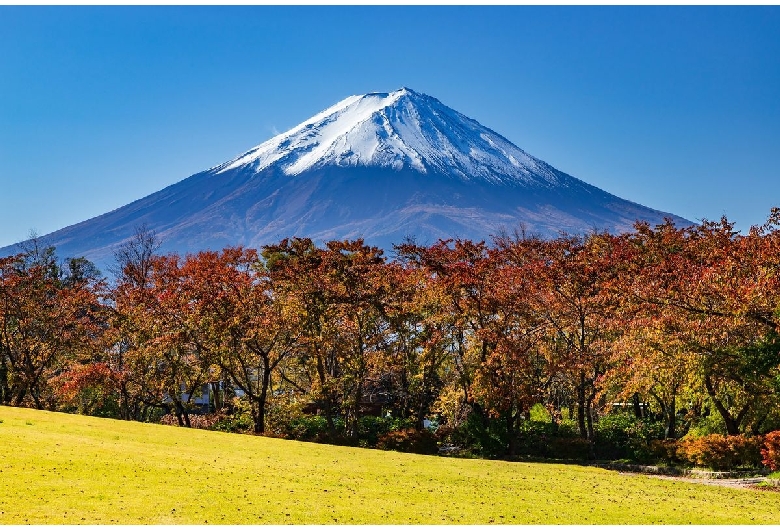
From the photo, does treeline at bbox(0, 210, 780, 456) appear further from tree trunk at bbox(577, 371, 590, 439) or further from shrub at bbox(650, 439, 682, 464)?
shrub at bbox(650, 439, 682, 464)

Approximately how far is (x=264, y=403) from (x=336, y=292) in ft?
21.8

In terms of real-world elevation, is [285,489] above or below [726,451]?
above

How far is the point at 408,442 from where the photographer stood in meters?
32.6

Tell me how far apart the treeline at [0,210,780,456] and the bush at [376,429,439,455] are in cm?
29

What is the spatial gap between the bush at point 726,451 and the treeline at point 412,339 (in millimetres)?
1411

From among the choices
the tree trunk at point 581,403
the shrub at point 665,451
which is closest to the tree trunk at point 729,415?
the shrub at point 665,451

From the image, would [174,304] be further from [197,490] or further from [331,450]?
[197,490]

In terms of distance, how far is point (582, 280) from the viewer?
30609 mm

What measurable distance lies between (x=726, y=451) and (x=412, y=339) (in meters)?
14.3

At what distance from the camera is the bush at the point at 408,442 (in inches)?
1280

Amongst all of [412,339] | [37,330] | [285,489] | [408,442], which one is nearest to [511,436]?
[408,442]

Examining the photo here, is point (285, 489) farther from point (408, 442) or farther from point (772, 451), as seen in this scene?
point (772, 451)

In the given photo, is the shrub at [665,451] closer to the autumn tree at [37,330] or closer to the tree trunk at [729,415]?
the tree trunk at [729,415]

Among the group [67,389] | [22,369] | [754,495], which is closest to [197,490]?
[754,495]
